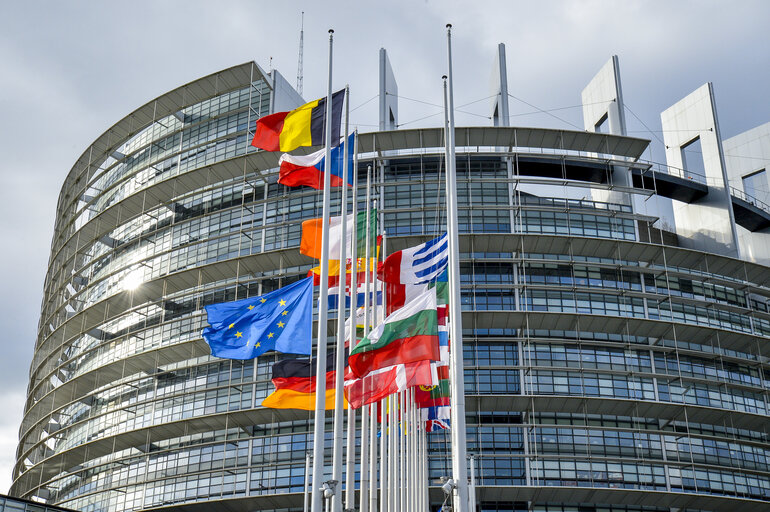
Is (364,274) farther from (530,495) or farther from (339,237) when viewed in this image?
(530,495)

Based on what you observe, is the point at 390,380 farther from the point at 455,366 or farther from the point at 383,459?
the point at 383,459

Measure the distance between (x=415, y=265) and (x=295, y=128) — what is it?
640 cm

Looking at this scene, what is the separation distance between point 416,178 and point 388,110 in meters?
6.06

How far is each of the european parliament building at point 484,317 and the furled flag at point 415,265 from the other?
19.5 meters

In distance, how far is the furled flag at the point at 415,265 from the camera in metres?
29.3

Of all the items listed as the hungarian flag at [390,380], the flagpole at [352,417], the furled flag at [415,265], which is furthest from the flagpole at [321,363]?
the furled flag at [415,265]

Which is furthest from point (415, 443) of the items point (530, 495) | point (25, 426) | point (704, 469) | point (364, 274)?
point (25, 426)

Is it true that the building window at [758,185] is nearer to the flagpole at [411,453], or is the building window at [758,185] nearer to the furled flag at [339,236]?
the furled flag at [339,236]

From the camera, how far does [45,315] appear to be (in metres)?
71.8

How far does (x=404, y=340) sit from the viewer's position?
78.1 feet

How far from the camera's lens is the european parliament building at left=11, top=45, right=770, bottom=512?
48656 millimetres

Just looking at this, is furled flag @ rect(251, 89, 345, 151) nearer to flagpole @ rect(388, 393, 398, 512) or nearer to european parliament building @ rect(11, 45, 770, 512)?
flagpole @ rect(388, 393, 398, 512)

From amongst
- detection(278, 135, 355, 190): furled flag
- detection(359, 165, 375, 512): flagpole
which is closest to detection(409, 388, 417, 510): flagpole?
detection(359, 165, 375, 512): flagpole

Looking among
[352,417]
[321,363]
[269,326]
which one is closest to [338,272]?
[269,326]
